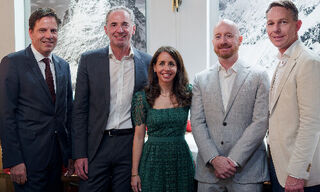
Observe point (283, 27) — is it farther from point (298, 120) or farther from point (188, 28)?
point (188, 28)

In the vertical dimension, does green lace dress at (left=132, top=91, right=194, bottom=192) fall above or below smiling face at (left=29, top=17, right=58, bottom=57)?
below

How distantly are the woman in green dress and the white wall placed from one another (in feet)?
2.43

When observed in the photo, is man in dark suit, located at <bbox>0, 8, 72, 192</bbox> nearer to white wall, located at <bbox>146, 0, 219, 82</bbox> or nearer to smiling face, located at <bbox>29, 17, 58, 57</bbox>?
smiling face, located at <bbox>29, 17, 58, 57</bbox>

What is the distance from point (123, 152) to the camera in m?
2.32

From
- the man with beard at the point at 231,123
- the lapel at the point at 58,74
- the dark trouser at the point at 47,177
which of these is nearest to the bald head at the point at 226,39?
the man with beard at the point at 231,123

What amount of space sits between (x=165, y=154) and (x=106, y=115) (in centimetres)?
46

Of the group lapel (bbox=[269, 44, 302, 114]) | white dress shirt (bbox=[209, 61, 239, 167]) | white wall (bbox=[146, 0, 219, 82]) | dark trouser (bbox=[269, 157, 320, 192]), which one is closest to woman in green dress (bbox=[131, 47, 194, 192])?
white dress shirt (bbox=[209, 61, 239, 167])

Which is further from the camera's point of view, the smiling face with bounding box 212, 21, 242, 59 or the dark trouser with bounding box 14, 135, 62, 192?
the dark trouser with bounding box 14, 135, 62, 192

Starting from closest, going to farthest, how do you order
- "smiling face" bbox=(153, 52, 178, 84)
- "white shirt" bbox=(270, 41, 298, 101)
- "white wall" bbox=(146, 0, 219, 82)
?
"white shirt" bbox=(270, 41, 298, 101) → "smiling face" bbox=(153, 52, 178, 84) → "white wall" bbox=(146, 0, 219, 82)

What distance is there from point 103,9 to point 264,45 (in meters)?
1.54

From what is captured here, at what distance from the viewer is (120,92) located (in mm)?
2365

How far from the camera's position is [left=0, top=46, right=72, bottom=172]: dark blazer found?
2.22 metres

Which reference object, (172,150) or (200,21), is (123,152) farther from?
(200,21)

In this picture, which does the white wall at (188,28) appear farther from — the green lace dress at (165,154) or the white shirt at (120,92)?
the green lace dress at (165,154)
